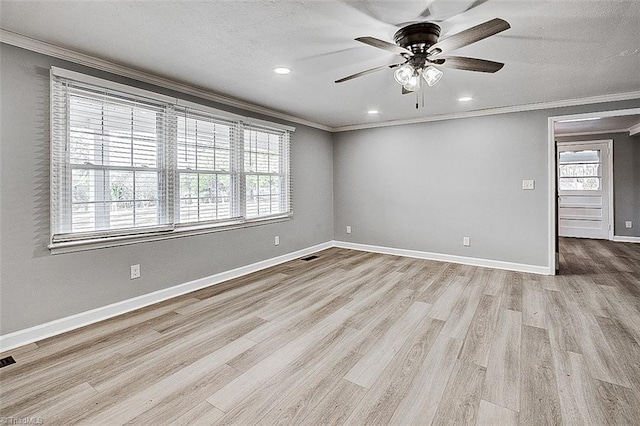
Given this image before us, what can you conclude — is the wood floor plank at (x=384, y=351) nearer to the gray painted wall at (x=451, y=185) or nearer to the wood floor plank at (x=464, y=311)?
the wood floor plank at (x=464, y=311)

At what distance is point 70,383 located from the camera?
1986mm

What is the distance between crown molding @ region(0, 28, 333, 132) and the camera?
242 centimetres

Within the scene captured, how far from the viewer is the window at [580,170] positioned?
6.93 m

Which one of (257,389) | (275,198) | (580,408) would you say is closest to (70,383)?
(257,389)

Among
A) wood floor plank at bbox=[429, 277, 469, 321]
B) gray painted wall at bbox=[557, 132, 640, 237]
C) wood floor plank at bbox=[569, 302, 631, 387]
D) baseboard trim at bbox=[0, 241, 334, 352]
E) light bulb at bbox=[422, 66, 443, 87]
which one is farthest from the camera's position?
gray painted wall at bbox=[557, 132, 640, 237]

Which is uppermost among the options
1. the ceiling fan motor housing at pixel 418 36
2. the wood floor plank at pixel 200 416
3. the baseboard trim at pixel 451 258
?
the ceiling fan motor housing at pixel 418 36

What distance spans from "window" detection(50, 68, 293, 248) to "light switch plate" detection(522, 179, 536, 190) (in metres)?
3.75

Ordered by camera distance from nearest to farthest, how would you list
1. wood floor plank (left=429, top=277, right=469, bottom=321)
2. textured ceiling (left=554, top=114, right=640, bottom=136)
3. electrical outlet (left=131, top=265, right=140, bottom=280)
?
wood floor plank (left=429, top=277, right=469, bottom=321) < electrical outlet (left=131, top=265, right=140, bottom=280) < textured ceiling (left=554, top=114, right=640, bottom=136)

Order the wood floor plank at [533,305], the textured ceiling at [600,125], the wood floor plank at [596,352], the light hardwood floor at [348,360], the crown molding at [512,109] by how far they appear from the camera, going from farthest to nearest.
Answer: the textured ceiling at [600,125], the crown molding at [512,109], the wood floor plank at [533,305], the wood floor plank at [596,352], the light hardwood floor at [348,360]

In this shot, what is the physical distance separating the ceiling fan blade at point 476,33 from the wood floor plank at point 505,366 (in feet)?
6.84

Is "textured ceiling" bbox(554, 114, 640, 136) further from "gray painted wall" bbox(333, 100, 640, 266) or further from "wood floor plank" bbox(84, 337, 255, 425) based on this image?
"wood floor plank" bbox(84, 337, 255, 425)

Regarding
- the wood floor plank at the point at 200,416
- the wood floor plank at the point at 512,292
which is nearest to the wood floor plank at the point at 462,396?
the wood floor plank at the point at 200,416

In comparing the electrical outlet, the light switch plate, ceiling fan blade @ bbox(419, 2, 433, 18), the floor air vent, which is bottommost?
the floor air vent

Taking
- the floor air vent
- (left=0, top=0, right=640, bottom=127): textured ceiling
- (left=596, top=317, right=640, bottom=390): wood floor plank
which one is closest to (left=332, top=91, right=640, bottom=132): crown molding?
(left=0, top=0, right=640, bottom=127): textured ceiling
